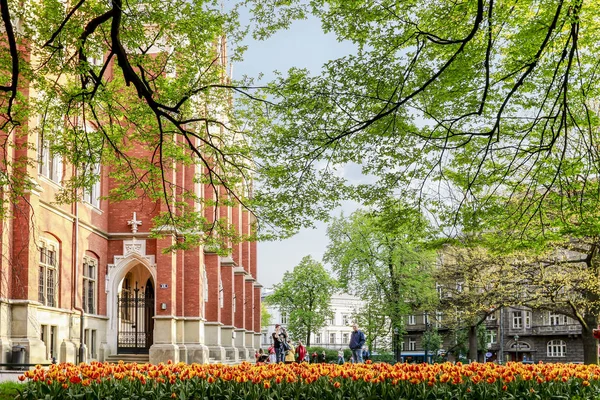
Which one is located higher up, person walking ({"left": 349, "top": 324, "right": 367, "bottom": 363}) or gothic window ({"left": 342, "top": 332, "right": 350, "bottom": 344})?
person walking ({"left": 349, "top": 324, "right": 367, "bottom": 363})

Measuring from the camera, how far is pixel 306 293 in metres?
69.1

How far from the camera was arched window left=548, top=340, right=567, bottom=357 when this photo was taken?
64.4 metres

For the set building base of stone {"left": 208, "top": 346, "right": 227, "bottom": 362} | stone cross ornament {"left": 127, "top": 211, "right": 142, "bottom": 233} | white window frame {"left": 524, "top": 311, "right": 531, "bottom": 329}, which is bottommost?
white window frame {"left": 524, "top": 311, "right": 531, "bottom": 329}

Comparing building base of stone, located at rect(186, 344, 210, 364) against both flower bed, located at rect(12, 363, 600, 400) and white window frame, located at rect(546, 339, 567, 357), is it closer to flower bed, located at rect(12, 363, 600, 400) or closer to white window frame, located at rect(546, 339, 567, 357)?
flower bed, located at rect(12, 363, 600, 400)

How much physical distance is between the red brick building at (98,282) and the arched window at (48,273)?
0.03 meters

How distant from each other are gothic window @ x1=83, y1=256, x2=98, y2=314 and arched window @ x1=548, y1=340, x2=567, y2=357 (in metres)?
48.6

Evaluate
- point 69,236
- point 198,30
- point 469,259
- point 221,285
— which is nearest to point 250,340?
point 221,285

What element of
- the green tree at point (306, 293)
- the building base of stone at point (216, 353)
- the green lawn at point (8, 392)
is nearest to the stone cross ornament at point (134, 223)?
the building base of stone at point (216, 353)

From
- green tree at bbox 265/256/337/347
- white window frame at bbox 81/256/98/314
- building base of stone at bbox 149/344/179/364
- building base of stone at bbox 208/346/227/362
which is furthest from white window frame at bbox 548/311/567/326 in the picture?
white window frame at bbox 81/256/98/314

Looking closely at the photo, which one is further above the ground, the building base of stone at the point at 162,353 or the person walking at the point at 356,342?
the person walking at the point at 356,342

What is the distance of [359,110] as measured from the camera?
38.7 ft

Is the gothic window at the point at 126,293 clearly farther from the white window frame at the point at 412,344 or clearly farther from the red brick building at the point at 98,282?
the white window frame at the point at 412,344

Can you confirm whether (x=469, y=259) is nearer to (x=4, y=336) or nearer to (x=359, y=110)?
(x=4, y=336)

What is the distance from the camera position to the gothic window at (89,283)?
91.6 ft
